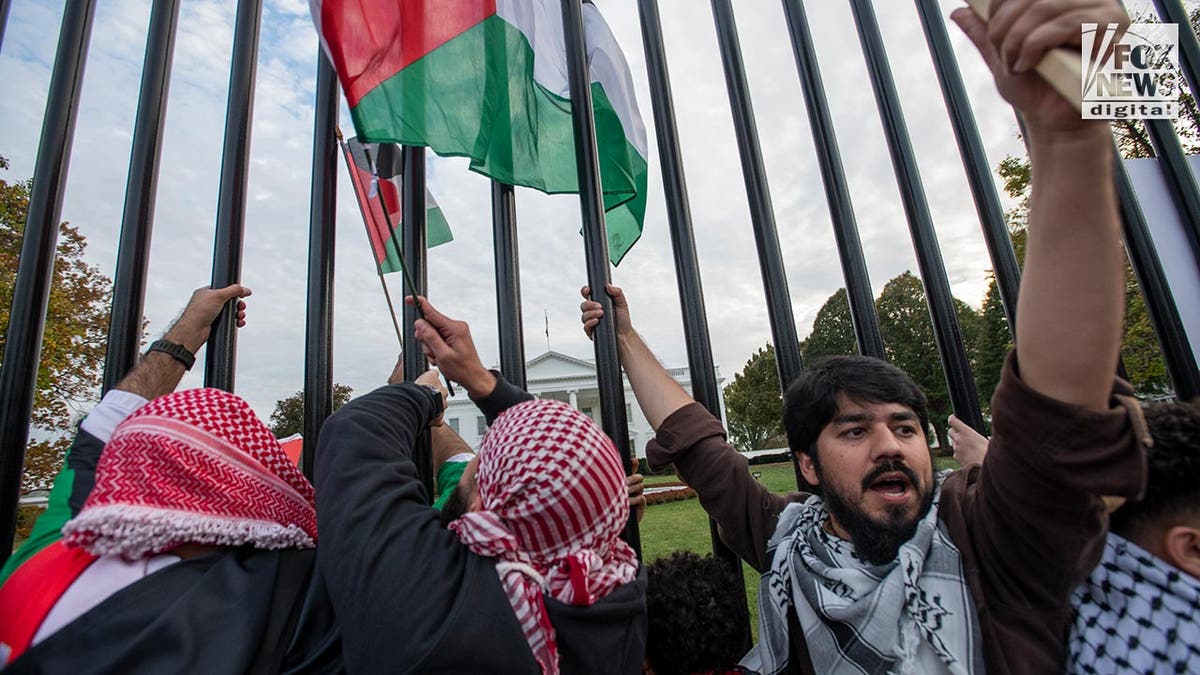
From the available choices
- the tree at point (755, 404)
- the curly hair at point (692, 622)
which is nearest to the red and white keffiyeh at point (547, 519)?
the curly hair at point (692, 622)

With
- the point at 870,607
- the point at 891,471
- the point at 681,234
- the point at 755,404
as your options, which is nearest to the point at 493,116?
the point at 681,234

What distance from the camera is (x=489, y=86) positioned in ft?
8.75

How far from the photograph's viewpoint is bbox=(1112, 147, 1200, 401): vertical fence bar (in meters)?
2.12

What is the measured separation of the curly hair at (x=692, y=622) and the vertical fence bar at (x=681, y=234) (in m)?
0.19

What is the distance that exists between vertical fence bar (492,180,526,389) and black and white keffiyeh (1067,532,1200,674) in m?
1.81

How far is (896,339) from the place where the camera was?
1158 inches

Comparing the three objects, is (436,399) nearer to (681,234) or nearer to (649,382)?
(649,382)

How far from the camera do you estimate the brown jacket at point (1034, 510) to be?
1.11m

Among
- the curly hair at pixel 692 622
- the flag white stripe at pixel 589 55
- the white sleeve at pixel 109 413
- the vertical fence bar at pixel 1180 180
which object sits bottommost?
the curly hair at pixel 692 622

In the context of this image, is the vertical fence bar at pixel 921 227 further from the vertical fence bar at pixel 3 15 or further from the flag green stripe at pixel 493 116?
the vertical fence bar at pixel 3 15

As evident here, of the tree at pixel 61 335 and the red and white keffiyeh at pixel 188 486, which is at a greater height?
the tree at pixel 61 335

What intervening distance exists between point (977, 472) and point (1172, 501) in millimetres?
467

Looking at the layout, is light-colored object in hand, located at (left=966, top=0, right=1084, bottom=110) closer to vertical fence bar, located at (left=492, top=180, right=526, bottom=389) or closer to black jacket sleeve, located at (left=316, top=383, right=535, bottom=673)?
black jacket sleeve, located at (left=316, top=383, right=535, bottom=673)

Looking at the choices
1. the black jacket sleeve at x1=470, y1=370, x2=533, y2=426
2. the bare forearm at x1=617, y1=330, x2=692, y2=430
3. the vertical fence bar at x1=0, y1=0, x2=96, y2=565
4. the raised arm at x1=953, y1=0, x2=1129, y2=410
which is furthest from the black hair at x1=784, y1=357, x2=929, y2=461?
the vertical fence bar at x1=0, y1=0, x2=96, y2=565
